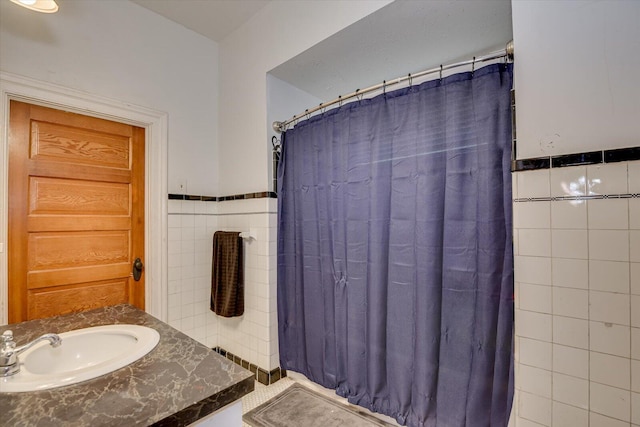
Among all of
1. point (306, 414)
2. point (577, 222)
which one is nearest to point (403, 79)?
point (577, 222)

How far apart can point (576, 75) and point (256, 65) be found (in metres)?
1.88

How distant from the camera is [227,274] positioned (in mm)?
2219

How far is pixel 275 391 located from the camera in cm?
197

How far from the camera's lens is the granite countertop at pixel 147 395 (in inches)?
25.8

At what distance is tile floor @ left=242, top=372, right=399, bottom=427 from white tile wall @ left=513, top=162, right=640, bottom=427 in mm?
952

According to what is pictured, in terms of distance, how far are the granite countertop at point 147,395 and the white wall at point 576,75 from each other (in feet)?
4.21

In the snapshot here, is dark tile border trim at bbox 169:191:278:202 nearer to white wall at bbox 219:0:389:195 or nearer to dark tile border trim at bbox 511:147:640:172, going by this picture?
white wall at bbox 219:0:389:195

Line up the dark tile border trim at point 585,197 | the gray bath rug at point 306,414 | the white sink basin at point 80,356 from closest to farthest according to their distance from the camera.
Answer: the white sink basin at point 80,356 < the dark tile border trim at point 585,197 < the gray bath rug at point 306,414

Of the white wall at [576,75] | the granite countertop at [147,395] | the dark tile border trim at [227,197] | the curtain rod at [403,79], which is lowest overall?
the granite countertop at [147,395]

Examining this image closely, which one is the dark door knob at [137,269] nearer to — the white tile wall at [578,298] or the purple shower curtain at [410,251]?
the purple shower curtain at [410,251]

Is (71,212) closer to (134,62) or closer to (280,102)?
(134,62)

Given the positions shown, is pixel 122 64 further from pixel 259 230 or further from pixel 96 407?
pixel 96 407

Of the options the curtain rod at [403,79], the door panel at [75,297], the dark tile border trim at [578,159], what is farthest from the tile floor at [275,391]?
the curtain rod at [403,79]

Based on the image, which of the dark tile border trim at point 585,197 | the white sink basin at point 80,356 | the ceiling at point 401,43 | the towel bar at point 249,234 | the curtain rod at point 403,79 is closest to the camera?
the white sink basin at point 80,356
